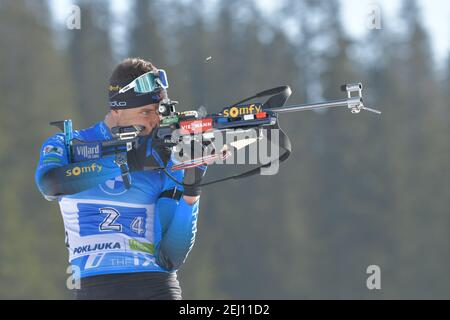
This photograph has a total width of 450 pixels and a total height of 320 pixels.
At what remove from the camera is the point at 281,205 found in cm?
5231

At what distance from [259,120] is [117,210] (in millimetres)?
1198

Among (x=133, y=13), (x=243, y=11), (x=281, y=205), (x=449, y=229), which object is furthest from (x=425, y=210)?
(x=133, y=13)

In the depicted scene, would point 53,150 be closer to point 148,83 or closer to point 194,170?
point 148,83

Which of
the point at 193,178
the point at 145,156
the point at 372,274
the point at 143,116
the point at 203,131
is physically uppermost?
the point at 143,116

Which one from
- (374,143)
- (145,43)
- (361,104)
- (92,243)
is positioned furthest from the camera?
(374,143)

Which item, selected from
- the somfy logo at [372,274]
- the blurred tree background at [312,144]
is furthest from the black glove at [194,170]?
the somfy logo at [372,274]

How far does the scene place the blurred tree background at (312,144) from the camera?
165ft

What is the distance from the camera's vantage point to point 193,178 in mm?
6469

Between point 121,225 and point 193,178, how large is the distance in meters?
0.61

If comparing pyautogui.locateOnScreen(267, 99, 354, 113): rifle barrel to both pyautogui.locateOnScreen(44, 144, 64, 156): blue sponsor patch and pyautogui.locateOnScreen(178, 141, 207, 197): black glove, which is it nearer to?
pyautogui.locateOnScreen(178, 141, 207, 197): black glove

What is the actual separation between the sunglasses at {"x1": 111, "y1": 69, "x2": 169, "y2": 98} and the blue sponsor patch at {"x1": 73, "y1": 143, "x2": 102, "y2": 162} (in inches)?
17.6

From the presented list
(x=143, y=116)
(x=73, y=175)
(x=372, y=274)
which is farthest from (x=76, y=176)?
(x=372, y=274)

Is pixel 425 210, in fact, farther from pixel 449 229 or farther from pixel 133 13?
pixel 133 13

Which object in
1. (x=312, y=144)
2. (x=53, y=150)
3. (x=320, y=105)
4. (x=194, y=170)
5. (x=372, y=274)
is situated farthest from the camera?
(x=312, y=144)
